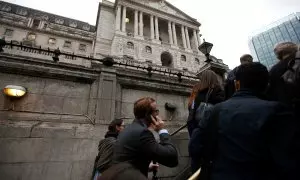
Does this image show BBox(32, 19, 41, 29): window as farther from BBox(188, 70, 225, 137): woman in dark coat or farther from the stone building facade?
BBox(188, 70, 225, 137): woman in dark coat

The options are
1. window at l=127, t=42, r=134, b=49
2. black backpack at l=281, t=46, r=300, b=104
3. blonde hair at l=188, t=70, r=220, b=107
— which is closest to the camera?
black backpack at l=281, t=46, r=300, b=104

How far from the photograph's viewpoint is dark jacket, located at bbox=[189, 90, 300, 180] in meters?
1.34

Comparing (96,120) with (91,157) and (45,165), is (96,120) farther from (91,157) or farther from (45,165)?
(45,165)

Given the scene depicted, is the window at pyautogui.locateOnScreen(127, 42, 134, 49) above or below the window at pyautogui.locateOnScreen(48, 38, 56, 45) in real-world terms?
below

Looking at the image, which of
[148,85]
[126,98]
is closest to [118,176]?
[126,98]

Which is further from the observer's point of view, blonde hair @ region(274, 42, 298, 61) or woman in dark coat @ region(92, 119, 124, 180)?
woman in dark coat @ region(92, 119, 124, 180)

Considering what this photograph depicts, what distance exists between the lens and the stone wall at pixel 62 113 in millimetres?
4512

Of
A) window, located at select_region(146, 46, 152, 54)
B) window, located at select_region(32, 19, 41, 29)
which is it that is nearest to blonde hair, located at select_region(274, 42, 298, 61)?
window, located at select_region(146, 46, 152, 54)

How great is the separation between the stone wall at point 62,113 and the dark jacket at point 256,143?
13.5 ft

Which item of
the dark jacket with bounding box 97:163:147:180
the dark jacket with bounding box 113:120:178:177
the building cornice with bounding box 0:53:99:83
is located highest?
the building cornice with bounding box 0:53:99:83

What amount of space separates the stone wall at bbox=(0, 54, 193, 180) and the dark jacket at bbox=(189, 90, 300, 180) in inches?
162

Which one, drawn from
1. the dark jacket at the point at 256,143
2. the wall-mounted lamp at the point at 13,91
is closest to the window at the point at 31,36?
the wall-mounted lamp at the point at 13,91

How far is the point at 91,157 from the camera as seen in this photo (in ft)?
16.3

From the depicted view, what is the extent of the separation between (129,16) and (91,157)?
4340 centimetres
